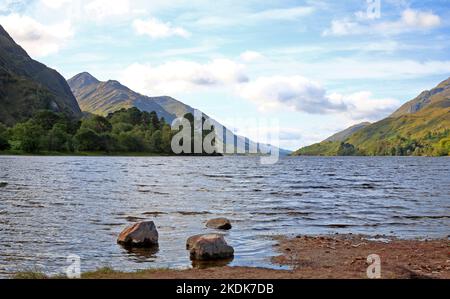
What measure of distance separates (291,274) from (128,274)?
21.5ft

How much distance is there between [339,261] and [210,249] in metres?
6.23

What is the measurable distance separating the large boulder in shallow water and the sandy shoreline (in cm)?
670

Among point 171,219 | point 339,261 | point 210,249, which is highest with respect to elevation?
point 210,249

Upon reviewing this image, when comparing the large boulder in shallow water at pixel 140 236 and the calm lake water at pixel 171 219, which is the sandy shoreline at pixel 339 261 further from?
the large boulder in shallow water at pixel 140 236

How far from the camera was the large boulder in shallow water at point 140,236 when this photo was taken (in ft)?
85.8

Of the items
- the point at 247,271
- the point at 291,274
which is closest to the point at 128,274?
Answer: the point at 247,271

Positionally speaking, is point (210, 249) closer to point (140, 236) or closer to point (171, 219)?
point (140, 236)

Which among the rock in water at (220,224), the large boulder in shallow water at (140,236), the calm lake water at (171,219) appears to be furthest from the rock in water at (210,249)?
the rock in water at (220,224)

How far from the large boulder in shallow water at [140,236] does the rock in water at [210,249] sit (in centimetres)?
372

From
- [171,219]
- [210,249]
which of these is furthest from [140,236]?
[171,219]

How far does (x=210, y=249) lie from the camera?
2289 cm
